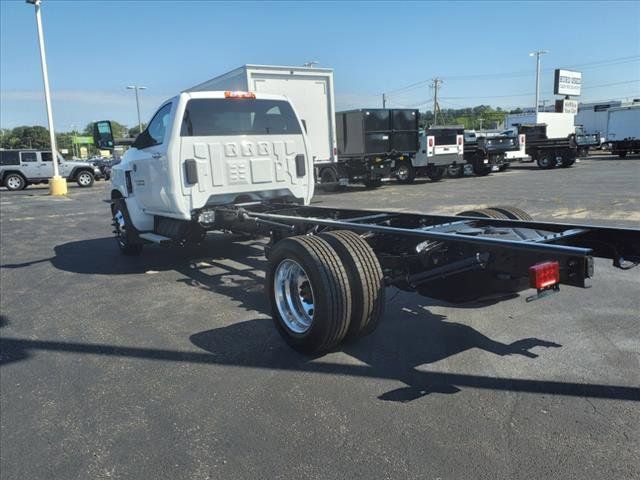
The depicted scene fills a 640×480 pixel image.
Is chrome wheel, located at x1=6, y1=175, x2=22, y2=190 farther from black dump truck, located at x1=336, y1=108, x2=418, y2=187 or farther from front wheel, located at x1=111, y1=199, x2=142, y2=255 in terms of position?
front wheel, located at x1=111, y1=199, x2=142, y2=255

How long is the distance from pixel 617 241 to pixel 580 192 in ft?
40.0

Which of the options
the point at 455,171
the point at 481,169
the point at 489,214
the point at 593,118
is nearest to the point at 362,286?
the point at 489,214

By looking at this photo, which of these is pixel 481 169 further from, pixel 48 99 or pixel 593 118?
pixel 593 118

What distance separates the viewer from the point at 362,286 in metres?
3.79

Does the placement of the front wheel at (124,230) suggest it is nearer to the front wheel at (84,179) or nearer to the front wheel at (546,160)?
the front wheel at (84,179)

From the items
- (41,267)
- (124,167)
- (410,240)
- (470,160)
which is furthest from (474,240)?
(470,160)

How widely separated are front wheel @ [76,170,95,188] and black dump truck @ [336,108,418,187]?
17169 mm

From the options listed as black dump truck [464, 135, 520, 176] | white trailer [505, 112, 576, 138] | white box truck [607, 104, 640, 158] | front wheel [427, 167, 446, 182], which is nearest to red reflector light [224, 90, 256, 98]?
front wheel [427, 167, 446, 182]

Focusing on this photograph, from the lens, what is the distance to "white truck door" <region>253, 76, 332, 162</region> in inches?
606

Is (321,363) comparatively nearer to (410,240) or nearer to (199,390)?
(199,390)

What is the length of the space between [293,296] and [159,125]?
3.79 m

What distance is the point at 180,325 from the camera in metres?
5.05

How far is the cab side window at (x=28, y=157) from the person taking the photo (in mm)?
28781

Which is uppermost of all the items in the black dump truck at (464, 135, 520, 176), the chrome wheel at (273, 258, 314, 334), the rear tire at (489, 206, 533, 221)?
the black dump truck at (464, 135, 520, 176)
